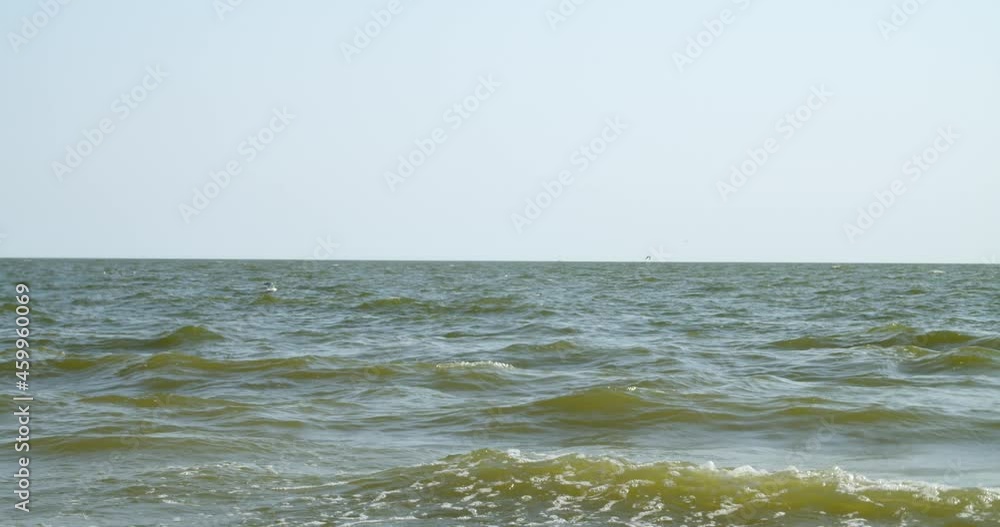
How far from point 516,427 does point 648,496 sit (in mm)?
3005

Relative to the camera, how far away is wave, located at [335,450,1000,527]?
6762 millimetres

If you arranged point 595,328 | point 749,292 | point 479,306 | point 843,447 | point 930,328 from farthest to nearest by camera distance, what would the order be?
point 749,292
point 479,306
point 595,328
point 930,328
point 843,447

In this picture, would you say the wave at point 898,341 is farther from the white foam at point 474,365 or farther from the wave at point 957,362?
the white foam at point 474,365

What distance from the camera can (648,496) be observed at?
7309 mm

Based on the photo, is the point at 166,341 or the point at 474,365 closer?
the point at 474,365

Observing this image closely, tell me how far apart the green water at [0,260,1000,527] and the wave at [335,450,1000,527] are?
2cm

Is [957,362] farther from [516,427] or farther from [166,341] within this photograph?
[166,341]

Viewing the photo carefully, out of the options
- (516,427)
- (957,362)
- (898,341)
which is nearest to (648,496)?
(516,427)

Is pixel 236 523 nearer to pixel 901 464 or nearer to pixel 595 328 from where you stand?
pixel 901 464

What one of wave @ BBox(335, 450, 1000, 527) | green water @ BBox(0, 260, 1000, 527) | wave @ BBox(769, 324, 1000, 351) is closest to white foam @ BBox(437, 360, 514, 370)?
green water @ BBox(0, 260, 1000, 527)

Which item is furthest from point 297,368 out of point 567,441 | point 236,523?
point 236,523

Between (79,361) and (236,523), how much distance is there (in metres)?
10.4

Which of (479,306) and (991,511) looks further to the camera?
(479,306)

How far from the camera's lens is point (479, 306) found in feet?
96.5
